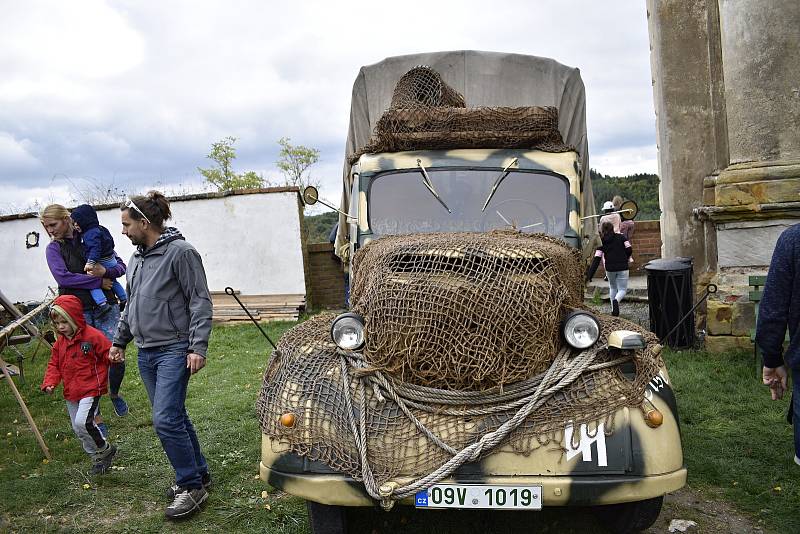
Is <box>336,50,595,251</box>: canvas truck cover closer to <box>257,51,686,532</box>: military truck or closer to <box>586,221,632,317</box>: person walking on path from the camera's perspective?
<box>257,51,686,532</box>: military truck

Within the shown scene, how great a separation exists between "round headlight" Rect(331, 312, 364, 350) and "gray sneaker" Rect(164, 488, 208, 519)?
1568mm

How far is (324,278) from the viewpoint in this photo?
13.7m

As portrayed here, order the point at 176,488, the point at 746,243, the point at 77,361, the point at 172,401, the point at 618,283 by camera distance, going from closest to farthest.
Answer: the point at 172,401 < the point at 176,488 < the point at 77,361 < the point at 746,243 < the point at 618,283

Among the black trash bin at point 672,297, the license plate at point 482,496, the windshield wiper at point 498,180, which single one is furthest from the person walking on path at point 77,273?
the black trash bin at point 672,297

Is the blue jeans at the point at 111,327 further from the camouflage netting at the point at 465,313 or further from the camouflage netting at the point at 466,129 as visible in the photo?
the camouflage netting at the point at 465,313

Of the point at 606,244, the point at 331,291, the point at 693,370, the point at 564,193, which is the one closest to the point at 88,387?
the point at 564,193

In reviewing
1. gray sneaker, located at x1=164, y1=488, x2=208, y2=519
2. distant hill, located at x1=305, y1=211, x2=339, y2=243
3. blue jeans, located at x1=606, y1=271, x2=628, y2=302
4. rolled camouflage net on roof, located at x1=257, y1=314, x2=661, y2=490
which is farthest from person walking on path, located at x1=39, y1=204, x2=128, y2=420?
distant hill, located at x1=305, y1=211, x2=339, y2=243

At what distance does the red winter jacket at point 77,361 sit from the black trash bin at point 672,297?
6190 millimetres

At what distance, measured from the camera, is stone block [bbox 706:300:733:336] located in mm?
7520

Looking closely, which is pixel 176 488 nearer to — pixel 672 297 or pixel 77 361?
pixel 77 361

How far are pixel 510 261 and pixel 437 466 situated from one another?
1.08 metres

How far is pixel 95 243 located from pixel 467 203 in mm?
3537

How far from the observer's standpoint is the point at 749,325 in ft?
24.4

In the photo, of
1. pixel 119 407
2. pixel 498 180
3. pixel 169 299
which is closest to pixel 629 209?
pixel 498 180
